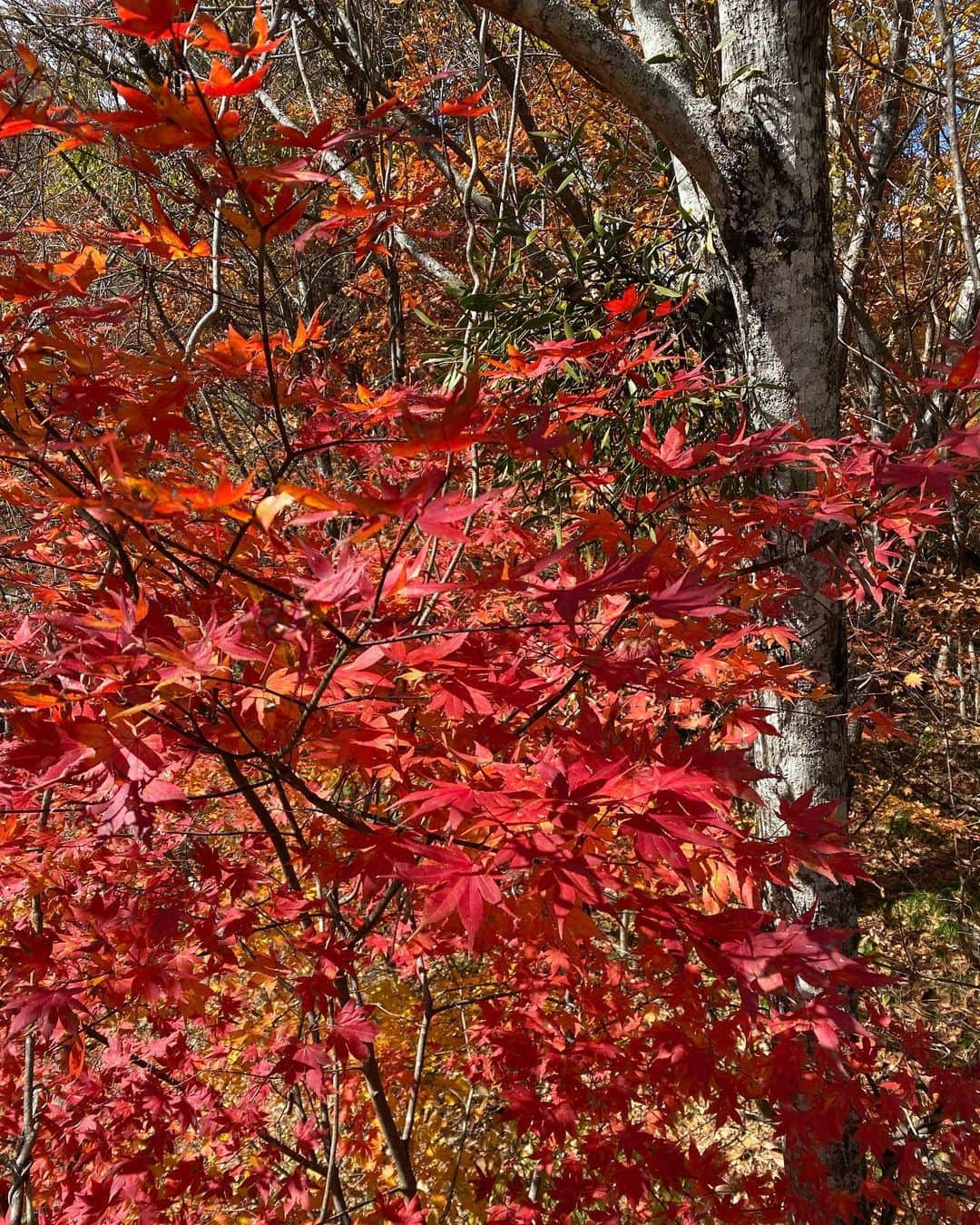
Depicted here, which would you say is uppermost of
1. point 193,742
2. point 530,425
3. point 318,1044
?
point 530,425

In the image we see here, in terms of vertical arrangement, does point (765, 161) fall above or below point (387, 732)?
above

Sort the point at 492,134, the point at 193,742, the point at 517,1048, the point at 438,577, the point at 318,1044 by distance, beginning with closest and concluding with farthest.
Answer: the point at 193,742
the point at 318,1044
the point at 517,1048
the point at 438,577
the point at 492,134

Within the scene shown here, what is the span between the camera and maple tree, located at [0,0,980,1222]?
3.13 ft

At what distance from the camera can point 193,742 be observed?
110 cm

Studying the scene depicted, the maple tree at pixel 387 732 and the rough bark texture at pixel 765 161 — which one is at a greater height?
the rough bark texture at pixel 765 161

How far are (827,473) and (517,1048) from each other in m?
1.54

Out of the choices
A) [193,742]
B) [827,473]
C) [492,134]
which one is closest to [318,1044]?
[193,742]

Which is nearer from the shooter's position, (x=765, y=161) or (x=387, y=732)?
(x=387, y=732)

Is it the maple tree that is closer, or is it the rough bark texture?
the maple tree

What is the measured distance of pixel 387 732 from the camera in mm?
1186

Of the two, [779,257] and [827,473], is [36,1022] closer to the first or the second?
[827,473]

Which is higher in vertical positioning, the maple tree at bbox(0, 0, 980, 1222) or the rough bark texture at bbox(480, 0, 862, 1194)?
the rough bark texture at bbox(480, 0, 862, 1194)

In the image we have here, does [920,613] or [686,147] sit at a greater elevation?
[686,147]

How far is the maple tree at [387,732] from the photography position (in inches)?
37.5
